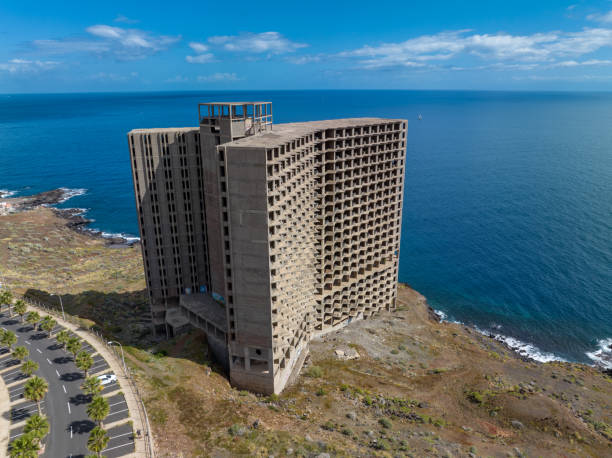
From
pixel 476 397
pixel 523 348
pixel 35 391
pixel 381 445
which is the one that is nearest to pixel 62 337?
pixel 35 391

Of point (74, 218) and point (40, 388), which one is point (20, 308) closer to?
point (40, 388)

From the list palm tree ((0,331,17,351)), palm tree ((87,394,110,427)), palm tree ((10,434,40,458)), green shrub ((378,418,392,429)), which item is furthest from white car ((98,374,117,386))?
green shrub ((378,418,392,429))

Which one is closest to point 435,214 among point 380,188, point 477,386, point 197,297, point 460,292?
point 460,292

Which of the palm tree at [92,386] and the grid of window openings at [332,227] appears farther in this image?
the grid of window openings at [332,227]

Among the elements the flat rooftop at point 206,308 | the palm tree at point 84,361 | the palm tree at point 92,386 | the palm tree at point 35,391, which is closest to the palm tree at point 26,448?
the palm tree at point 35,391

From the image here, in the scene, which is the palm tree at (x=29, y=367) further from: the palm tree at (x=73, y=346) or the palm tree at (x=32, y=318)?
the palm tree at (x=32, y=318)

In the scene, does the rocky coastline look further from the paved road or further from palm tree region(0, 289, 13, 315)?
the paved road
